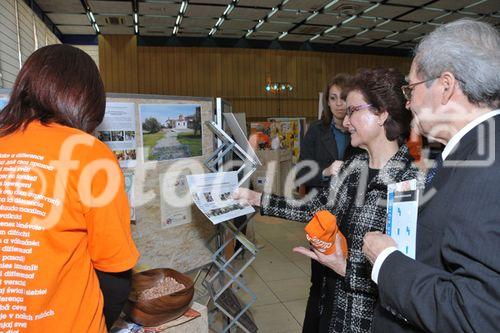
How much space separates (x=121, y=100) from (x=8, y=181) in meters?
1.02

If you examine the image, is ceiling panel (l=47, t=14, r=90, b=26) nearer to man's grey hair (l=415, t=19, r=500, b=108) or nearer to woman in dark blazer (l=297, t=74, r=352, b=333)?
woman in dark blazer (l=297, t=74, r=352, b=333)

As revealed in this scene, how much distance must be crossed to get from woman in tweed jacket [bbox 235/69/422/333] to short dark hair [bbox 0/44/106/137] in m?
1.00

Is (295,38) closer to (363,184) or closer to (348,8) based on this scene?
(348,8)

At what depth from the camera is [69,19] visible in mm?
9156

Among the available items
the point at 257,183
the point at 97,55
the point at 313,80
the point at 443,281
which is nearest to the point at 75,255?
the point at 443,281

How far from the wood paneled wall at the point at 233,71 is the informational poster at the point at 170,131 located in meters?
9.57

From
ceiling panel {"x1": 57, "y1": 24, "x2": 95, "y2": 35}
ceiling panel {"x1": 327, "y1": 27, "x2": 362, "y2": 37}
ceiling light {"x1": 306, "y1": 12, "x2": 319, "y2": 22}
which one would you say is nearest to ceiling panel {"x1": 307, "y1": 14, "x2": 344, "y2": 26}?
ceiling light {"x1": 306, "y1": 12, "x2": 319, "y2": 22}

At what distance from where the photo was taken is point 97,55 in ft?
36.8

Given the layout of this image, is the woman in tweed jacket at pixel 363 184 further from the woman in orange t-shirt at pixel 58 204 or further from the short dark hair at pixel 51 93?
the short dark hair at pixel 51 93

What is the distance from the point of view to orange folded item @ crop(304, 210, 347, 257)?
1.35 meters

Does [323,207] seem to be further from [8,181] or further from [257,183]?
[257,183]

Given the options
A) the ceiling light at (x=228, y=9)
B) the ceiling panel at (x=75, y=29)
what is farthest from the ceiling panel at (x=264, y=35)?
the ceiling panel at (x=75, y=29)

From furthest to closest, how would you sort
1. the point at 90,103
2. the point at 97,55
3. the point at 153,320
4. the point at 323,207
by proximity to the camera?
1. the point at 97,55
2. the point at 323,207
3. the point at 153,320
4. the point at 90,103

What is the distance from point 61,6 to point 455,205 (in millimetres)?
9455
